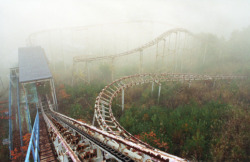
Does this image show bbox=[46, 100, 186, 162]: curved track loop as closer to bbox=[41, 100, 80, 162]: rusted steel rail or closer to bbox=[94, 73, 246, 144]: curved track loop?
bbox=[41, 100, 80, 162]: rusted steel rail

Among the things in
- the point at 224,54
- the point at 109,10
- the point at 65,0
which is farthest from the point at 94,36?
the point at 224,54

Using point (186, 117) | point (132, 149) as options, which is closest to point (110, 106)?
point (186, 117)

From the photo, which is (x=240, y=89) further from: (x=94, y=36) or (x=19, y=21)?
(x=19, y=21)

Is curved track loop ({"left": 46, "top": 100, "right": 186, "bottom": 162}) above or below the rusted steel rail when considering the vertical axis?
above

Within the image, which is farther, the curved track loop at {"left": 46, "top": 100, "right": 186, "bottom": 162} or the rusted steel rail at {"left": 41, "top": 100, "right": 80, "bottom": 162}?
the rusted steel rail at {"left": 41, "top": 100, "right": 80, "bottom": 162}

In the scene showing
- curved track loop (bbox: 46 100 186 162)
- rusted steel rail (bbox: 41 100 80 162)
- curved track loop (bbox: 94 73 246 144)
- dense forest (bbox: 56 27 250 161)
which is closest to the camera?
curved track loop (bbox: 46 100 186 162)

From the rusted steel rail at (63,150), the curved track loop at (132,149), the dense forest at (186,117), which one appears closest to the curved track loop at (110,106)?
the dense forest at (186,117)

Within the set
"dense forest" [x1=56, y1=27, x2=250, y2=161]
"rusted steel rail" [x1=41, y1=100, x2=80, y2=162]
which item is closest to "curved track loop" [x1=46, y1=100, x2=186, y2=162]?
"rusted steel rail" [x1=41, y1=100, x2=80, y2=162]

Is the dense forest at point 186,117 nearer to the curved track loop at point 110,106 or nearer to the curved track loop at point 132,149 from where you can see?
the curved track loop at point 110,106
